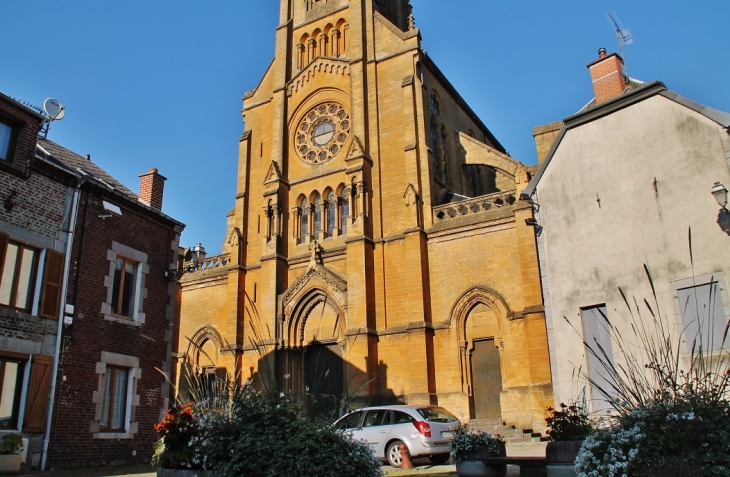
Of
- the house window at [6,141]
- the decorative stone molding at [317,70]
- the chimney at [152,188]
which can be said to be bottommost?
the house window at [6,141]

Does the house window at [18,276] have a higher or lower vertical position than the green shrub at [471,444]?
higher

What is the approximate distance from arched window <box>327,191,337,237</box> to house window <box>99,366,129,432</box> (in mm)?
11806

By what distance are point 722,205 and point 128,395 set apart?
553 inches

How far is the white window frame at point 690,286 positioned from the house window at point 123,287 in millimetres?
12838

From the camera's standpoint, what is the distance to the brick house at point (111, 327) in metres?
13.5

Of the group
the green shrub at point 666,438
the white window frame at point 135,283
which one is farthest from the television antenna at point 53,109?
the green shrub at point 666,438

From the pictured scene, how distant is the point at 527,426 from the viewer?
1873 cm

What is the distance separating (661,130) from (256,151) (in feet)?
62.5

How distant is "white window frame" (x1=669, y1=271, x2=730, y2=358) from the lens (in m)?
11.8

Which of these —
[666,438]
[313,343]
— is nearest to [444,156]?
[313,343]

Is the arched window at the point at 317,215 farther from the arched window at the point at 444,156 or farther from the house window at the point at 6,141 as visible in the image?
the house window at the point at 6,141

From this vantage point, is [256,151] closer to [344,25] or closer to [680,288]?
[344,25]

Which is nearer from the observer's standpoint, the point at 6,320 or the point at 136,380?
the point at 6,320

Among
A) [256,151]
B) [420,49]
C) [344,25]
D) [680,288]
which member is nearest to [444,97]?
[420,49]
